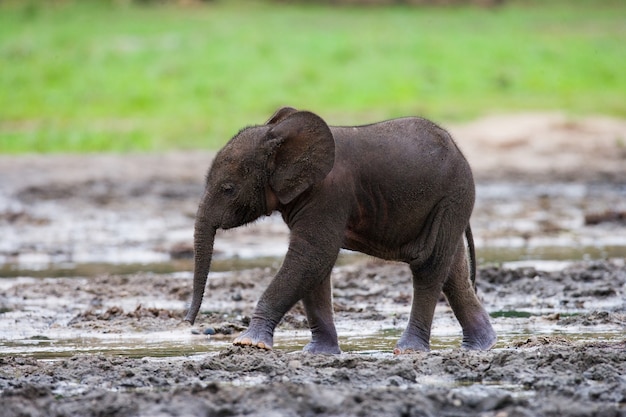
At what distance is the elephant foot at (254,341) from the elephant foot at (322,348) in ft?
1.12

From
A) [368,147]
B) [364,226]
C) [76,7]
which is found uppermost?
[76,7]

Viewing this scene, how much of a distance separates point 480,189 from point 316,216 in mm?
13802

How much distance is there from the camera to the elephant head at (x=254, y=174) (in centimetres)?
820

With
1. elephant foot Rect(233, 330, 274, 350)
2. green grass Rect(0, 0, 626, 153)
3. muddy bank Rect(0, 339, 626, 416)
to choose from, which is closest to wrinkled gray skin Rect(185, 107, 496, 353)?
elephant foot Rect(233, 330, 274, 350)

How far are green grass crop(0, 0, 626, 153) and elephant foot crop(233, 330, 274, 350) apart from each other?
1753 cm

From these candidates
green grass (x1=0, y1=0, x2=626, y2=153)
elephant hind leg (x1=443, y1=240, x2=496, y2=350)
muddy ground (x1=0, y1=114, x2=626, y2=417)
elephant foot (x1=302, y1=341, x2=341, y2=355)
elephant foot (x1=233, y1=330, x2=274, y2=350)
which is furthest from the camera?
green grass (x1=0, y1=0, x2=626, y2=153)

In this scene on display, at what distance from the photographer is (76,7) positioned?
141ft

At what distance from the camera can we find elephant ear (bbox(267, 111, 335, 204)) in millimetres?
8141

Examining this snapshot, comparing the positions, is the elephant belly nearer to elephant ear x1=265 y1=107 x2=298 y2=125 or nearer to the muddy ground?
the muddy ground

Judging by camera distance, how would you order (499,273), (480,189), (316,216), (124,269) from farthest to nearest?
(480,189)
(124,269)
(499,273)
(316,216)

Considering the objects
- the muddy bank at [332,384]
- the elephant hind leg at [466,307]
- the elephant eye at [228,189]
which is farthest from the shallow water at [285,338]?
the elephant eye at [228,189]

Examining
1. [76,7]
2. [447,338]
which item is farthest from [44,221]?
[76,7]

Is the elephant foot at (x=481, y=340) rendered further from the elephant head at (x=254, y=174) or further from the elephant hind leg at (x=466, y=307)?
the elephant head at (x=254, y=174)

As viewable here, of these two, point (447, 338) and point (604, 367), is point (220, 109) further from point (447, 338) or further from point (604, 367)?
point (604, 367)
